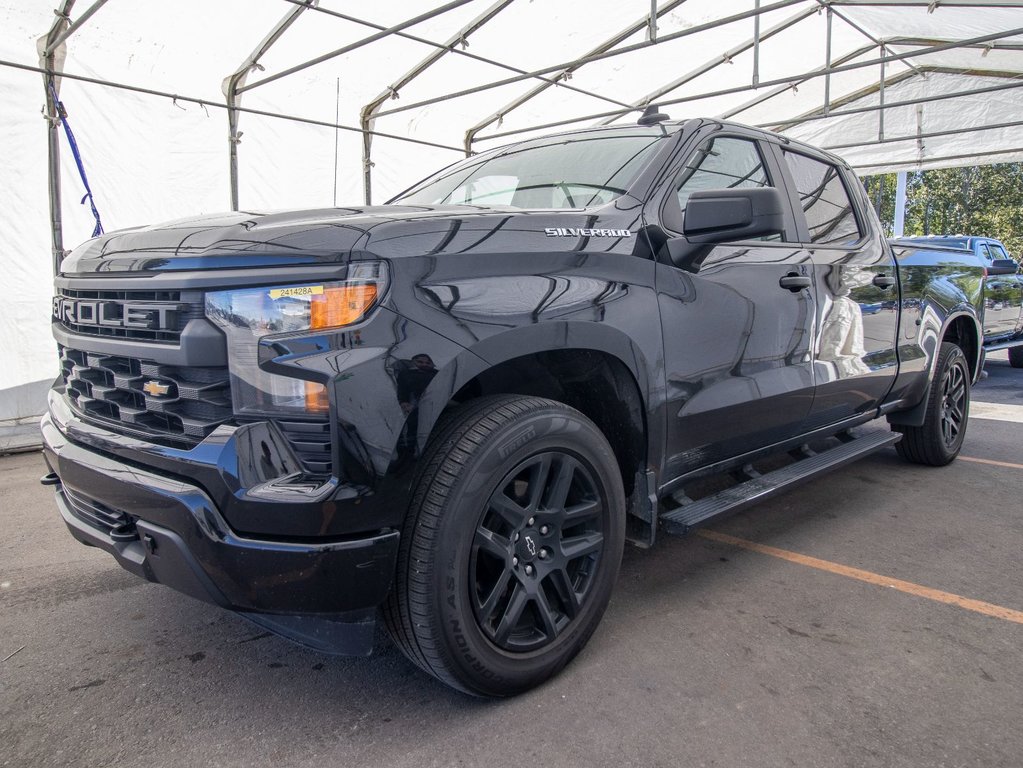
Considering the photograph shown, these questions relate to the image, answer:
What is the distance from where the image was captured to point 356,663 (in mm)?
2445

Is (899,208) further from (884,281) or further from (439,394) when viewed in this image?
(439,394)

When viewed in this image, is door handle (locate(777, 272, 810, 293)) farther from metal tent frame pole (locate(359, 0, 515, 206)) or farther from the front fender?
metal tent frame pole (locate(359, 0, 515, 206))

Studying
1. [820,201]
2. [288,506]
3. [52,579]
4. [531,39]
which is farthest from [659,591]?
[531,39]

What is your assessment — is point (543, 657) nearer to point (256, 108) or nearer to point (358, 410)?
point (358, 410)

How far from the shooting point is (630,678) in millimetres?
2322

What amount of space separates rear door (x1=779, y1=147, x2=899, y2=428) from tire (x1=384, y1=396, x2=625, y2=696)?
158cm

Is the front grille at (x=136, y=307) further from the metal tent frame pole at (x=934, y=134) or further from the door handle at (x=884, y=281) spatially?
the metal tent frame pole at (x=934, y=134)

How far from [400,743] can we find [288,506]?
29.8 inches

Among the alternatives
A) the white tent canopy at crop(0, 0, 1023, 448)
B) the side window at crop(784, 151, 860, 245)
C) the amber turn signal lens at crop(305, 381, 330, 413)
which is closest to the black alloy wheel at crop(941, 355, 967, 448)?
the side window at crop(784, 151, 860, 245)

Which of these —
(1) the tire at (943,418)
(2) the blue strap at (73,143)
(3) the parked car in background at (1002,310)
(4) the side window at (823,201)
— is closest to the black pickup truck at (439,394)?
(4) the side window at (823,201)

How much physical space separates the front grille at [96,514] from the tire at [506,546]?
0.76 meters

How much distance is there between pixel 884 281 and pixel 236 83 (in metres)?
6.79

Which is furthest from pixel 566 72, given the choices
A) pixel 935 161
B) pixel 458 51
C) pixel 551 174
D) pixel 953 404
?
pixel 935 161

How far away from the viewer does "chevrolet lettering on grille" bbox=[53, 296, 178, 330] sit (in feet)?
6.36
